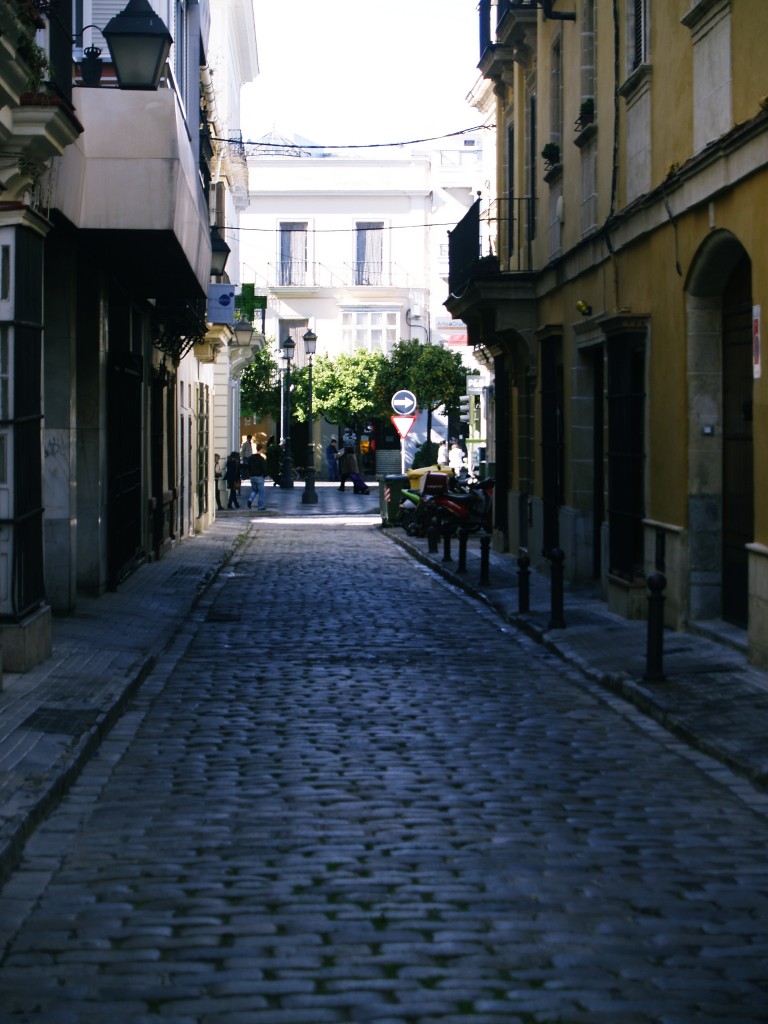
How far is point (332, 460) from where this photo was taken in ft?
210

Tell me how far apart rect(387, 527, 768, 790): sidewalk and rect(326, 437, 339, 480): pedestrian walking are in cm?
4395

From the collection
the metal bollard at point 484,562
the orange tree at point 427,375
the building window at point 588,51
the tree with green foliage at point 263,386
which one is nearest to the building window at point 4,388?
the metal bollard at point 484,562

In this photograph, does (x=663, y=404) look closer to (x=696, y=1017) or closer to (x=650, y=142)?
(x=650, y=142)

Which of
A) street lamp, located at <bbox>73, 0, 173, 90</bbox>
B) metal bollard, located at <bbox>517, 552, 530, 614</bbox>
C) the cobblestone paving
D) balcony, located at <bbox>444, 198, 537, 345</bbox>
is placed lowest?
the cobblestone paving

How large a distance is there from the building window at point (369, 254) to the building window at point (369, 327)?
1.35 metres

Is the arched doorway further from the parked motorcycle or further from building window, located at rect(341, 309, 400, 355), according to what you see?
building window, located at rect(341, 309, 400, 355)

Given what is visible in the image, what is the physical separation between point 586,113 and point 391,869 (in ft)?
42.4

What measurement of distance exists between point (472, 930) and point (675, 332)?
8.96m

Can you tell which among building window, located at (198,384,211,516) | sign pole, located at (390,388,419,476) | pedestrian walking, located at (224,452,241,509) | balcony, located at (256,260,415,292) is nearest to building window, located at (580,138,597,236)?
building window, located at (198,384,211,516)

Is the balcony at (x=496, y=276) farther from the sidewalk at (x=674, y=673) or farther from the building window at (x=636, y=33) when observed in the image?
the building window at (x=636, y=33)

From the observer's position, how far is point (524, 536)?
23.1 m

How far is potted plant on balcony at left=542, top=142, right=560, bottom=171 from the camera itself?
19700 mm

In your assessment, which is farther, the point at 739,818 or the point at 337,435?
the point at 337,435

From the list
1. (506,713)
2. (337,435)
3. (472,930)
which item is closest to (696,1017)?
(472,930)
